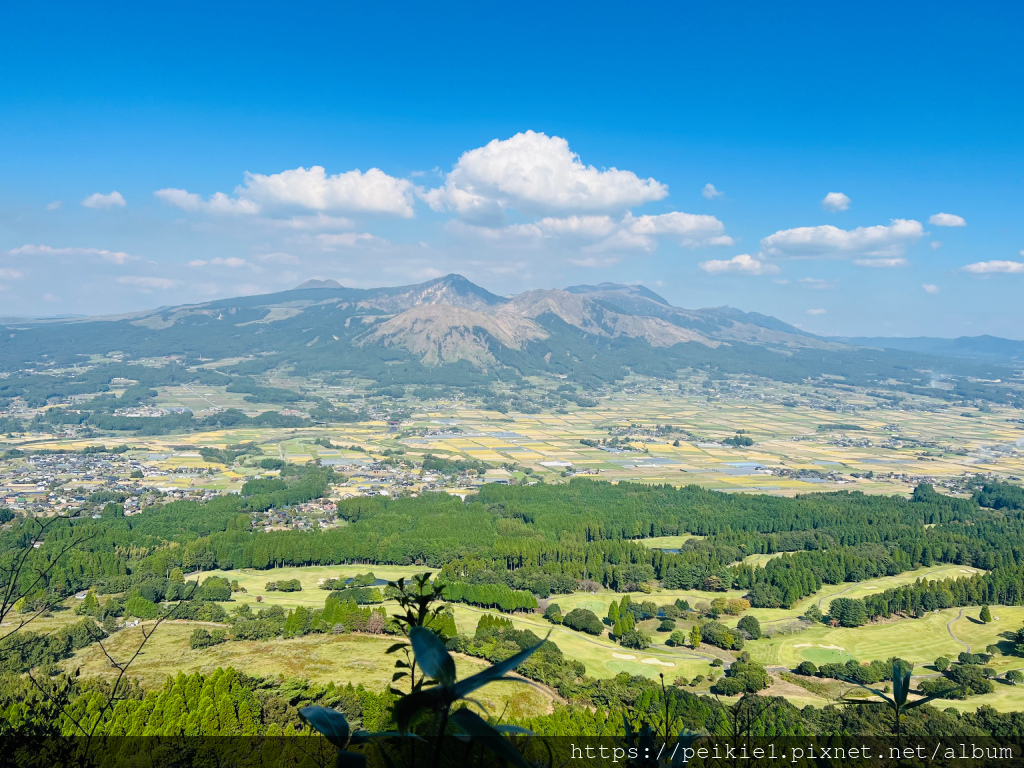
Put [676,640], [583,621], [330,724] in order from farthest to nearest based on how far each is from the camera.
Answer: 1. [583,621]
2. [676,640]
3. [330,724]

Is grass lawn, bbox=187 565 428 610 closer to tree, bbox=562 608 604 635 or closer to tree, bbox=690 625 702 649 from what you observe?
tree, bbox=562 608 604 635

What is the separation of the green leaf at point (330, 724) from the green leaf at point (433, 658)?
1.88 feet

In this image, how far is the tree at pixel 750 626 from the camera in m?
29.3

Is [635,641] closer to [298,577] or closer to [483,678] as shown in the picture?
[298,577]

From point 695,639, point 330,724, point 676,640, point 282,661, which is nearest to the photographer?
point 330,724

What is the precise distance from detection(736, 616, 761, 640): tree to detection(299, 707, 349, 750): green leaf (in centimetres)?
3069

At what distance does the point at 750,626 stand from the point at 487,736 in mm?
31156

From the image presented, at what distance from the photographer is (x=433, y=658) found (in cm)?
206

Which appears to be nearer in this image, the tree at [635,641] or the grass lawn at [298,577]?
the tree at [635,641]

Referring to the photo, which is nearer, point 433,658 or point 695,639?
point 433,658

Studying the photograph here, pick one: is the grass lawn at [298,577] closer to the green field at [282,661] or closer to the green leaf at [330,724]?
the green field at [282,661]

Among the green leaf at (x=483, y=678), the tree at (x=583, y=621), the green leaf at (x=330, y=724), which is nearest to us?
the green leaf at (x=483, y=678)

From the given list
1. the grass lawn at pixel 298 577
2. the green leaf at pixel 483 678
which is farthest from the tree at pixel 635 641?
the green leaf at pixel 483 678

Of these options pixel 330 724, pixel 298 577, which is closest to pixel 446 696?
pixel 330 724
